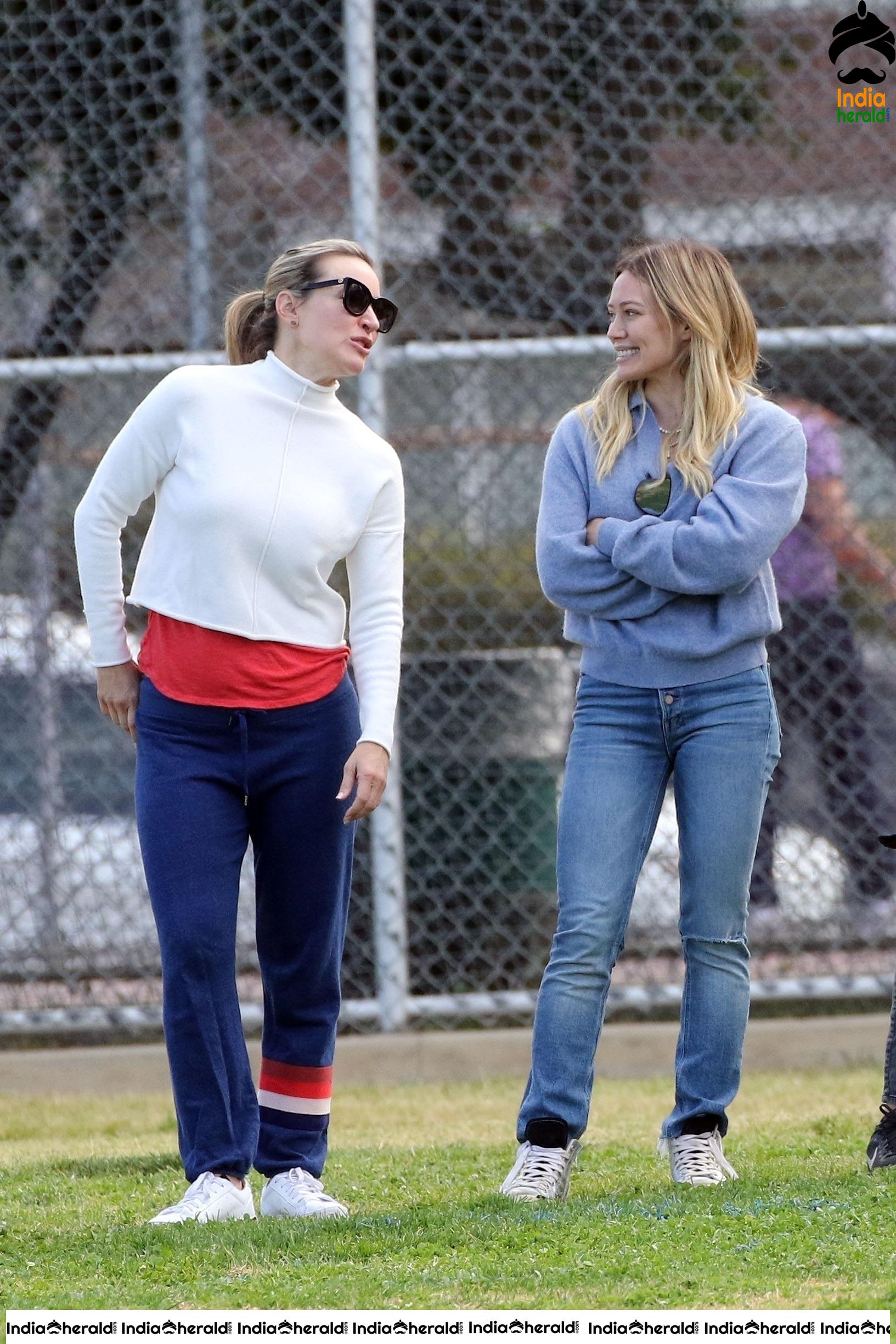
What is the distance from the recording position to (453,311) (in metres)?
5.75

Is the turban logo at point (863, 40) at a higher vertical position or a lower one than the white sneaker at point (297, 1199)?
higher

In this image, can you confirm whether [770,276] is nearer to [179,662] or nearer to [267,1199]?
[179,662]

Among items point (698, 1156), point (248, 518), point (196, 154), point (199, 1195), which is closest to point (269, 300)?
point (248, 518)

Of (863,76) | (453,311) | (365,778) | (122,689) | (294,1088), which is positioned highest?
(863,76)

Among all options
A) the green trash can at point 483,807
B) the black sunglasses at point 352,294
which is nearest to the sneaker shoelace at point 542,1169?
the black sunglasses at point 352,294

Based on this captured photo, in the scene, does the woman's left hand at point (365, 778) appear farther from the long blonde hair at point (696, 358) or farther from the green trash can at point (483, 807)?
the green trash can at point (483, 807)

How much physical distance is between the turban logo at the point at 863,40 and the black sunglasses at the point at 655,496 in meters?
2.74

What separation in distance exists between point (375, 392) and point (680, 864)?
7.69ft

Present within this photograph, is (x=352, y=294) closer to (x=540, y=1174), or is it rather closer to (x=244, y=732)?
(x=244, y=732)

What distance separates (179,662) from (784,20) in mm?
3548

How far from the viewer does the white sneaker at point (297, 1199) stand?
3.25m

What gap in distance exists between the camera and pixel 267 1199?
131 inches

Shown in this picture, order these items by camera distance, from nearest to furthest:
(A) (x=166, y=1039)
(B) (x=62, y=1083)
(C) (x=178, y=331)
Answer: (A) (x=166, y=1039) → (B) (x=62, y=1083) → (C) (x=178, y=331)

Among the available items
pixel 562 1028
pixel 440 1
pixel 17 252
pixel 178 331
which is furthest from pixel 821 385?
pixel 562 1028
